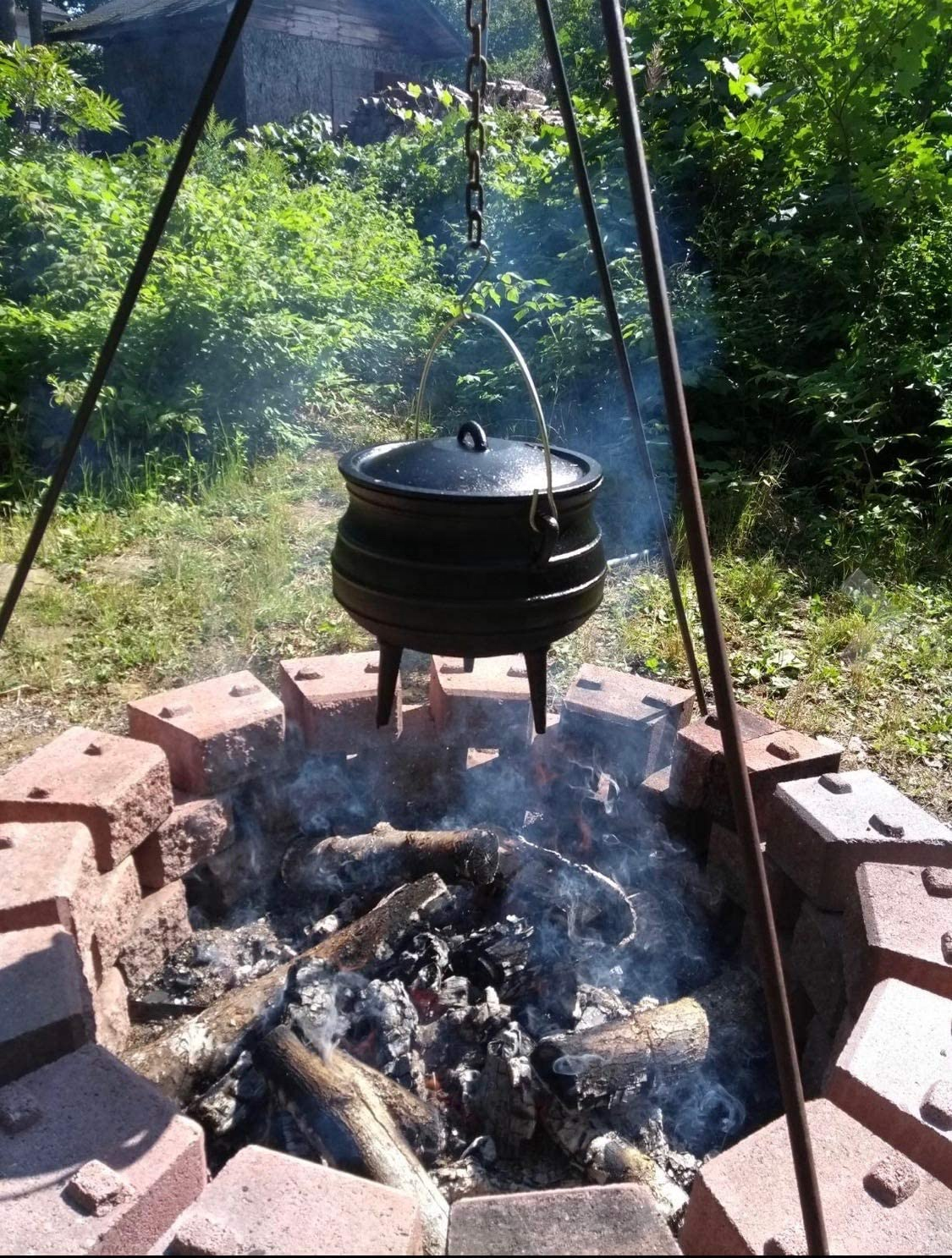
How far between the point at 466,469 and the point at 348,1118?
1.34 meters

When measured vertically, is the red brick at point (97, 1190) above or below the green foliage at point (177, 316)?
below

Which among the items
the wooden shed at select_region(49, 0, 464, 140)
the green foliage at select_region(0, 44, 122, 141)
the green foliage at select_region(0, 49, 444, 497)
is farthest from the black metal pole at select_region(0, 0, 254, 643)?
the wooden shed at select_region(49, 0, 464, 140)

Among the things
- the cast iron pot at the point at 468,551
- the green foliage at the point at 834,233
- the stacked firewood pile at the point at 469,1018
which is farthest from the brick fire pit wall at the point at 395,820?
the green foliage at the point at 834,233

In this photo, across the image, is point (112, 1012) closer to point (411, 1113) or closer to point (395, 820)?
point (411, 1113)

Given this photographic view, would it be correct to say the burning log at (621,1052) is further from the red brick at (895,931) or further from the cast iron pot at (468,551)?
the cast iron pot at (468,551)

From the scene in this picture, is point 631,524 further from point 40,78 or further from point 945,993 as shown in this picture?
point 40,78

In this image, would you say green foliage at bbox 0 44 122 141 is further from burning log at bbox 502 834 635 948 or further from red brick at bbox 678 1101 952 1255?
red brick at bbox 678 1101 952 1255

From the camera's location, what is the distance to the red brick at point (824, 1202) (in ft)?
4.53

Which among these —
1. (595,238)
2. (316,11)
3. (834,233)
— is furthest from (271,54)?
(595,238)

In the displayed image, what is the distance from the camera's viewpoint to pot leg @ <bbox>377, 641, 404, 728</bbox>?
1.92 meters

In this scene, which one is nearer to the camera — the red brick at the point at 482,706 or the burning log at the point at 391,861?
the burning log at the point at 391,861

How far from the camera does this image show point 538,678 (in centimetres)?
192

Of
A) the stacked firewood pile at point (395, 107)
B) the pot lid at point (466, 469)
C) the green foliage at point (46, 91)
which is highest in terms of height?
the stacked firewood pile at point (395, 107)

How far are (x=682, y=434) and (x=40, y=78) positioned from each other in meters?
7.33
